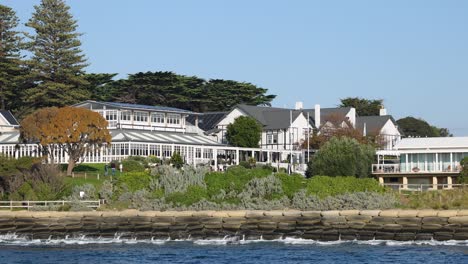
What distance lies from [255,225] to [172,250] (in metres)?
6.11

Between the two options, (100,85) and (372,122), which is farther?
(100,85)

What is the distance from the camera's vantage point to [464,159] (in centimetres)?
7119

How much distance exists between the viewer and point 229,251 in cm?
4284

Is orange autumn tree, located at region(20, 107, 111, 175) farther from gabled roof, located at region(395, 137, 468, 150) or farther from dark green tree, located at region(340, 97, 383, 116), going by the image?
dark green tree, located at region(340, 97, 383, 116)

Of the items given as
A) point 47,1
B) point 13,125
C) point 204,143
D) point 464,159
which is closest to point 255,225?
point 464,159

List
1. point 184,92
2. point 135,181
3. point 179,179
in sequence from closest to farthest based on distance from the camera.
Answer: point 179,179 < point 135,181 < point 184,92

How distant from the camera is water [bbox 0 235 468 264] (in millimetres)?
39344

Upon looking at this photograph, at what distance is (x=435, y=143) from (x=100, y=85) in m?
47.4

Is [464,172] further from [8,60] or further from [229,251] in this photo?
[8,60]

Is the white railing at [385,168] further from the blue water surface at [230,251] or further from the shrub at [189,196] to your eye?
the blue water surface at [230,251]

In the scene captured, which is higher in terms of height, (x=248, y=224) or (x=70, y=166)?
(x=70, y=166)

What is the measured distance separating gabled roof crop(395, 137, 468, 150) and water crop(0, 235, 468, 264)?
35104 mm

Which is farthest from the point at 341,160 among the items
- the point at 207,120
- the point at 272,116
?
the point at 207,120

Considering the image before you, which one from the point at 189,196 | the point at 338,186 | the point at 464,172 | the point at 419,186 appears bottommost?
the point at 189,196
